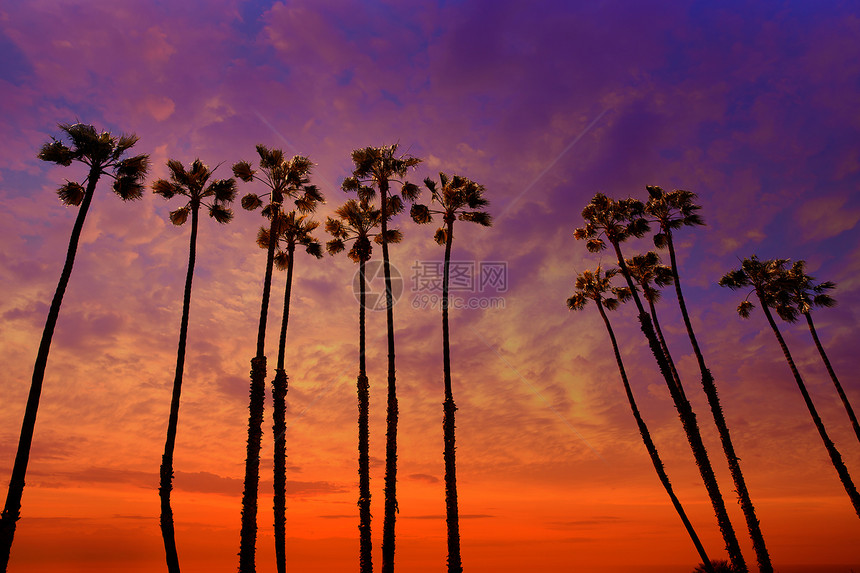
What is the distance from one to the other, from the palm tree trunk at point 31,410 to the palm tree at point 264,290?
28.7 ft

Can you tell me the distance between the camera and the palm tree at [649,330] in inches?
1232

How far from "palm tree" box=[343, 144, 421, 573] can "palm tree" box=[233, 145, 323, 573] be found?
3736 millimetres

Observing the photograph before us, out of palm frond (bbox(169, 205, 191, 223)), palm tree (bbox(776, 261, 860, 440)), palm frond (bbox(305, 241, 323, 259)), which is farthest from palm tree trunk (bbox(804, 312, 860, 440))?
palm frond (bbox(169, 205, 191, 223))

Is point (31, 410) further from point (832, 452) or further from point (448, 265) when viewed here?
point (832, 452)

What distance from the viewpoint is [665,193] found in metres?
39.2

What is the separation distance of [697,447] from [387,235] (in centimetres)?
2535

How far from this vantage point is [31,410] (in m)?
18.9

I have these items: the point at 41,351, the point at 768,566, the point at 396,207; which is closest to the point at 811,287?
the point at 768,566

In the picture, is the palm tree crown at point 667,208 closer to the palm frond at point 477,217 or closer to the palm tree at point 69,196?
the palm frond at point 477,217

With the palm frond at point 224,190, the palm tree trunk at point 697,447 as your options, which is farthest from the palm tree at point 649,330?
the palm frond at point 224,190

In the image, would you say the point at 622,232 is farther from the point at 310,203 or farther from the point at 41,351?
the point at 41,351

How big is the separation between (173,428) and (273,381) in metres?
5.81

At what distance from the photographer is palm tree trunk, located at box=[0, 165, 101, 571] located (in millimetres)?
17266

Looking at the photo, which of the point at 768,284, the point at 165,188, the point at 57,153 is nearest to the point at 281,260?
the point at 165,188
